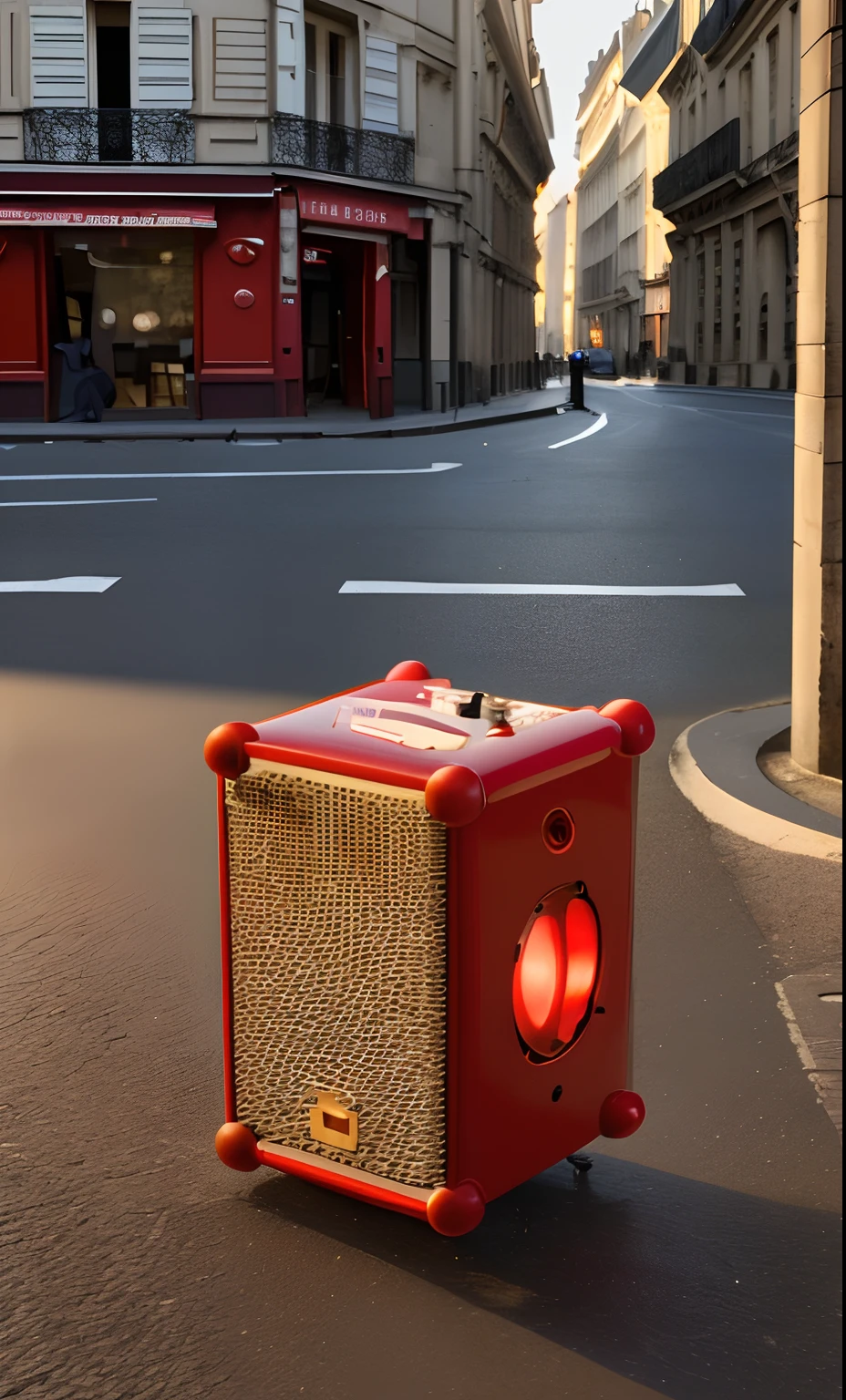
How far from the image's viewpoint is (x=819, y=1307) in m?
2.40

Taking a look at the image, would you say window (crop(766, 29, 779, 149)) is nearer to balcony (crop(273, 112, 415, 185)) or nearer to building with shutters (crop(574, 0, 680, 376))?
building with shutters (crop(574, 0, 680, 376))

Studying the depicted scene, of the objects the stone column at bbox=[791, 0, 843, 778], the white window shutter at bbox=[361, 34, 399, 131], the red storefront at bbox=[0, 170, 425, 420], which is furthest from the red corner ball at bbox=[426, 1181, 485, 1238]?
the white window shutter at bbox=[361, 34, 399, 131]

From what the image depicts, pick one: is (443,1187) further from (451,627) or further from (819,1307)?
(451,627)

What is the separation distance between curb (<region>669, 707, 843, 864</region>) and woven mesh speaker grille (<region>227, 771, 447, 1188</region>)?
201 centimetres

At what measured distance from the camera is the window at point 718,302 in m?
55.6

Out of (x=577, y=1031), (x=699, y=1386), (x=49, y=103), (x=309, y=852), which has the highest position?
(x=49, y=103)

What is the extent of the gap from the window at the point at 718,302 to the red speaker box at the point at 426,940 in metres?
55.1

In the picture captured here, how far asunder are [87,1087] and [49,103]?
94.8 feet

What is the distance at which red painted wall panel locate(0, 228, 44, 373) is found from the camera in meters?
29.6

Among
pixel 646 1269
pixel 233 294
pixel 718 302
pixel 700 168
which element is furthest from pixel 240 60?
pixel 646 1269

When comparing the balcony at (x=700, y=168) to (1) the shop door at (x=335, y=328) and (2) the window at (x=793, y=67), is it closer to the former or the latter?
(2) the window at (x=793, y=67)

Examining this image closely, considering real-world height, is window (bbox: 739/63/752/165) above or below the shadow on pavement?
above

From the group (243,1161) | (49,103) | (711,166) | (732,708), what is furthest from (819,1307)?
(711,166)

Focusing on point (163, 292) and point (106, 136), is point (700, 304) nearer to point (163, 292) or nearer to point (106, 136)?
point (163, 292)
